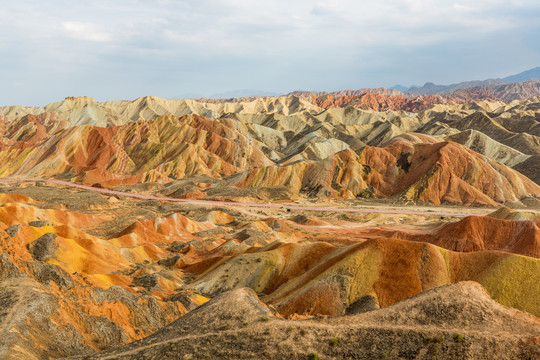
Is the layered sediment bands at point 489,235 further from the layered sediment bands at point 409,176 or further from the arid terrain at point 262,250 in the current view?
the layered sediment bands at point 409,176

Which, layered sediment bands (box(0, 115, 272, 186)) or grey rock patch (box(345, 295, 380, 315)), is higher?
layered sediment bands (box(0, 115, 272, 186))

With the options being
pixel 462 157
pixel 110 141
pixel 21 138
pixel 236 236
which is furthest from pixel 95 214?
pixel 21 138

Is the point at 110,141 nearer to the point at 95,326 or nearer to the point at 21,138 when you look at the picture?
the point at 21,138

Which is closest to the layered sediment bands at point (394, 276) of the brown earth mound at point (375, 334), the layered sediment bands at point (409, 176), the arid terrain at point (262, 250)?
the arid terrain at point (262, 250)

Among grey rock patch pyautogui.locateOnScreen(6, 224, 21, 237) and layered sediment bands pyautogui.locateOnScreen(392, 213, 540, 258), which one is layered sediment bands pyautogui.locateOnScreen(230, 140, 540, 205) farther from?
grey rock patch pyautogui.locateOnScreen(6, 224, 21, 237)

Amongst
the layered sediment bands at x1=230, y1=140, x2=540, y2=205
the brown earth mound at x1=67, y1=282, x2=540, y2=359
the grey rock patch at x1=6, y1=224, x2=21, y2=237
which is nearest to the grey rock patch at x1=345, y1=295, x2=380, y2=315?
the brown earth mound at x1=67, y1=282, x2=540, y2=359

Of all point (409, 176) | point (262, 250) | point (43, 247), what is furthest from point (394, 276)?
point (409, 176)

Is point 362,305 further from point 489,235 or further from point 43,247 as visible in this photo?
point 43,247

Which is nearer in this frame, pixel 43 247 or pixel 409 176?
pixel 43 247

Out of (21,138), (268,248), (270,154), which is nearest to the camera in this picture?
(268,248)
